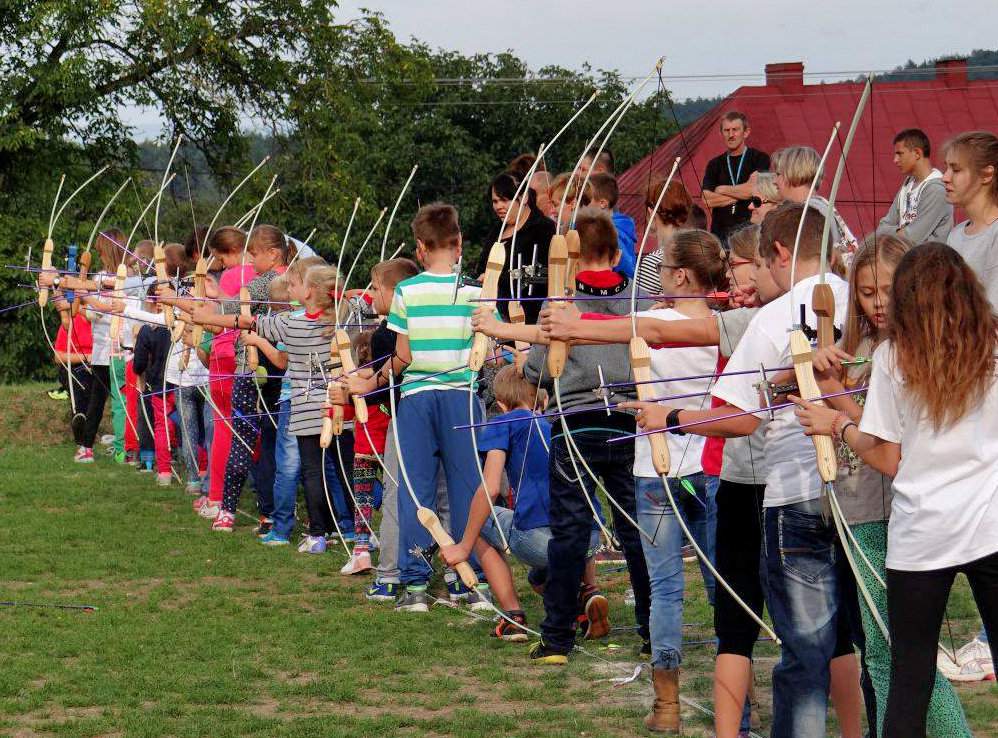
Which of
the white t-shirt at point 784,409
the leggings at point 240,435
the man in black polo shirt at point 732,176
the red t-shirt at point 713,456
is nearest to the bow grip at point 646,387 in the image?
the white t-shirt at point 784,409

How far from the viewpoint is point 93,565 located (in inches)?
291

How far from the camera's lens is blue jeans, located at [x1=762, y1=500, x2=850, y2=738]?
3.55 m

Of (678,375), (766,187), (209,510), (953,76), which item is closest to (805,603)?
(678,375)

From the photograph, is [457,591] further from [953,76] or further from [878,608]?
[953,76]

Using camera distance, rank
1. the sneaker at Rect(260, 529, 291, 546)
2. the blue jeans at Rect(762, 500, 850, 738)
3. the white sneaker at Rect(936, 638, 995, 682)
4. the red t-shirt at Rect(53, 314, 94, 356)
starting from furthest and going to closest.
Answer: the red t-shirt at Rect(53, 314, 94, 356) < the sneaker at Rect(260, 529, 291, 546) < the white sneaker at Rect(936, 638, 995, 682) < the blue jeans at Rect(762, 500, 850, 738)

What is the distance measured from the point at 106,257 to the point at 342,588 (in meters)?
4.36

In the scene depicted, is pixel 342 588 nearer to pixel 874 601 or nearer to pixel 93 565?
pixel 93 565

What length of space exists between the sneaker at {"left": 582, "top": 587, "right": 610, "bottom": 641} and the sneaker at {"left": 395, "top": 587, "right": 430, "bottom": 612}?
0.90 metres

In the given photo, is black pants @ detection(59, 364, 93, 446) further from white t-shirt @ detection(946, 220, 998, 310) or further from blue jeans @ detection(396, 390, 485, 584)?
white t-shirt @ detection(946, 220, 998, 310)

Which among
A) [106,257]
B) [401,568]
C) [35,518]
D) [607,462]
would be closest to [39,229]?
[106,257]

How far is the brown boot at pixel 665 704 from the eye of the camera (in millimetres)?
4391

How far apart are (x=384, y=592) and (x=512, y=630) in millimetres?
1029

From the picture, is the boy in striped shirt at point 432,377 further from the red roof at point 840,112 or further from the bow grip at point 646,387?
the red roof at point 840,112

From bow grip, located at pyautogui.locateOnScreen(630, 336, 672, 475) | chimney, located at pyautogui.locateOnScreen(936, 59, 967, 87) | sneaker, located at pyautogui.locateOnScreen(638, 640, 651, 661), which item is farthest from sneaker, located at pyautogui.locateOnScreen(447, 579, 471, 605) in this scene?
chimney, located at pyautogui.locateOnScreen(936, 59, 967, 87)
